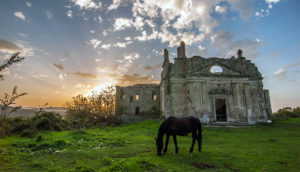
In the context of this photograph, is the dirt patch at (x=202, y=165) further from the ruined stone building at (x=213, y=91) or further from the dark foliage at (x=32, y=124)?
the ruined stone building at (x=213, y=91)

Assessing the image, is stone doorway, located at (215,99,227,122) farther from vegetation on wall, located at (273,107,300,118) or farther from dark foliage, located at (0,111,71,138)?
dark foliage, located at (0,111,71,138)

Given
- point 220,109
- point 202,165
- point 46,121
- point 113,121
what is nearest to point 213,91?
point 220,109

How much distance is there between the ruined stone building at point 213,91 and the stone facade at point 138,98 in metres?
11.2

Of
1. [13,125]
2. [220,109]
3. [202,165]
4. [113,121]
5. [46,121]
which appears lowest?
[202,165]

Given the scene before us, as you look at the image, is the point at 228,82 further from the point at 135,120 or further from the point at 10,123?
the point at 10,123

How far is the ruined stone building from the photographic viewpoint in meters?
22.7

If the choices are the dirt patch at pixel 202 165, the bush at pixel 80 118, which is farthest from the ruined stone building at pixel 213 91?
the dirt patch at pixel 202 165

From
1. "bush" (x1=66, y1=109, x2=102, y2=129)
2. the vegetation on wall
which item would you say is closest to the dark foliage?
"bush" (x1=66, y1=109, x2=102, y2=129)

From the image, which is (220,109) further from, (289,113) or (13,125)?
(13,125)

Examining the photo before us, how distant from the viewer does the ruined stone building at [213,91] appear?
2266 cm

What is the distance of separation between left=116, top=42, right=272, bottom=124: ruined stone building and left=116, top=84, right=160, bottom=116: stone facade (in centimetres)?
1120

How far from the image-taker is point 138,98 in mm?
37500

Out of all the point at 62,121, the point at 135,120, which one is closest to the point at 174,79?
the point at 135,120

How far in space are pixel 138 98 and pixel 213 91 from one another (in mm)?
19150
